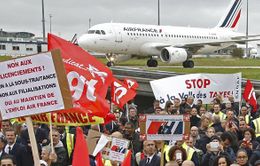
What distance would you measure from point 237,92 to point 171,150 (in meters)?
8.30

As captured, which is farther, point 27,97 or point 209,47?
point 209,47

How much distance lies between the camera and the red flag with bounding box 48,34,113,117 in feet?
28.5

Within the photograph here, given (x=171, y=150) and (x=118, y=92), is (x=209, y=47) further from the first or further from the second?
(x=171, y=150)

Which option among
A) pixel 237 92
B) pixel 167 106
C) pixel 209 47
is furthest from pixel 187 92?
pixel 209 47

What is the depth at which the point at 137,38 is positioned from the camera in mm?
35250

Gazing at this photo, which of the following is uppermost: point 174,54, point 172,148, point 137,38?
point 137,38

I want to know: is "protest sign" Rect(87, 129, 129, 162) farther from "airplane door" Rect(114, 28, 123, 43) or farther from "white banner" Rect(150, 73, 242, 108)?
"airplane door" Rect(114, 28, 123, 43)

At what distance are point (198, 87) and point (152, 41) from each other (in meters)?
20.7

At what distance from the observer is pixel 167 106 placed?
45.5 feet

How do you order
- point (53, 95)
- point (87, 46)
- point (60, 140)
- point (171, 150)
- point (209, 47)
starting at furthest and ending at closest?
point (209, 47) → point (87, 46) → point (60, 140) → point (171, 150) → point (53, 95)

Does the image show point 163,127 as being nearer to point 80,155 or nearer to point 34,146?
point 80,155

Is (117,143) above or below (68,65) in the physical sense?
below

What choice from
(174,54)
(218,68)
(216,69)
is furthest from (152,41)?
(216,69)

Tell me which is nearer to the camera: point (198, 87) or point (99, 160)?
point (99, 160)
